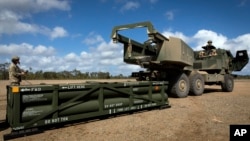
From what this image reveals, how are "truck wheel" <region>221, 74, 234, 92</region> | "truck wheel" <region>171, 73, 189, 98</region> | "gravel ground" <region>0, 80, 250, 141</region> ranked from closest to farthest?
"gravel ground" <region>0, 80, 250, 141</region> < "truck wheel" <region>171, 73, 189, 98</region> < "truck wheel" <region>221, 74, 234, 92</region>

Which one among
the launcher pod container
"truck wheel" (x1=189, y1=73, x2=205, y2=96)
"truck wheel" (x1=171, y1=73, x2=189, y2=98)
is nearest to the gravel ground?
the launcher pod container

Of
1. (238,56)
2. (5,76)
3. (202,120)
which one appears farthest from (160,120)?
(5,76)

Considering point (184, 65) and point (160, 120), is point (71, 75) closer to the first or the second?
point (184, 65)

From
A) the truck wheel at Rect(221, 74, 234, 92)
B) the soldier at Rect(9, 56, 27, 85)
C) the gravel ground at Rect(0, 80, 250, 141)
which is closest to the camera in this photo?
the gravel ground at Rect(0, 80, 250, 141)

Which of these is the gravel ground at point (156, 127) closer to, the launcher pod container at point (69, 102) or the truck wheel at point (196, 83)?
the launcher pod container at point (69, 102)

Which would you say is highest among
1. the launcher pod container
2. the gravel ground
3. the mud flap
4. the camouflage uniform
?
the mud flap

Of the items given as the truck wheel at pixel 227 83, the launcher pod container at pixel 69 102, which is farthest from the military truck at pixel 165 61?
the launcher pod container at pixel 69 102

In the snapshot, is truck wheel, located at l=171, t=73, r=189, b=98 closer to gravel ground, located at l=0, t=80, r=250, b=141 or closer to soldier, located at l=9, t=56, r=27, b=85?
gravel ground, located at l=0, t=80, r=250, b=141

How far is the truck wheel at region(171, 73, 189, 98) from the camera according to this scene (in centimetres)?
1228

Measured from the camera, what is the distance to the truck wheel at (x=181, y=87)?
12281mm

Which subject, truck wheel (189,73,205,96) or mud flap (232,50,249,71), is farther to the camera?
mud flap (232,50,249,71)

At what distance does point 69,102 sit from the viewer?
22.4 ft

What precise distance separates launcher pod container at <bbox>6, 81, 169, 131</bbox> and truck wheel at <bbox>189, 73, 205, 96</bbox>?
4.94 m

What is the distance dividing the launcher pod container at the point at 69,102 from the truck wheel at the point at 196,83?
4937 millimetres
